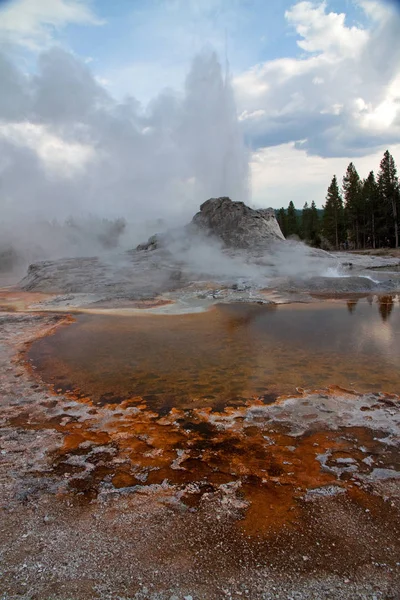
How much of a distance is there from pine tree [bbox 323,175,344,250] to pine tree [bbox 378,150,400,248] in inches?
233

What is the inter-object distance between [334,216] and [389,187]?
25.0ft

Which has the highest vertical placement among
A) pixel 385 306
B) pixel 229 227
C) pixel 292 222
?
pixel 292 222

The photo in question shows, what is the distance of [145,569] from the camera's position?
237 cm

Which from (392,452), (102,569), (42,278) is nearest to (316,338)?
(392,452)

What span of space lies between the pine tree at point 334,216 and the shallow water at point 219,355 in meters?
33.8

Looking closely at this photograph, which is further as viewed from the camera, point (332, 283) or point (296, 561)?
point (332, 283)

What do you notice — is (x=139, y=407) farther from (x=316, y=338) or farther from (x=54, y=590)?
(x=316, y=338)

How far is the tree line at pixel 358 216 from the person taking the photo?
34906mm

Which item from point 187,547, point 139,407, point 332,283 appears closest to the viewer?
point 187,547

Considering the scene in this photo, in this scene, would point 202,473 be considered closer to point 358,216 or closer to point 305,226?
point 358,216

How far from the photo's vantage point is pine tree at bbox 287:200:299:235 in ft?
165

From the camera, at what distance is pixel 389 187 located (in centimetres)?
3462

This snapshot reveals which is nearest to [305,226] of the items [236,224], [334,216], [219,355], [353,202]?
[334,216]

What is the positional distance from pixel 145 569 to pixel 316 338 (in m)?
6.32
